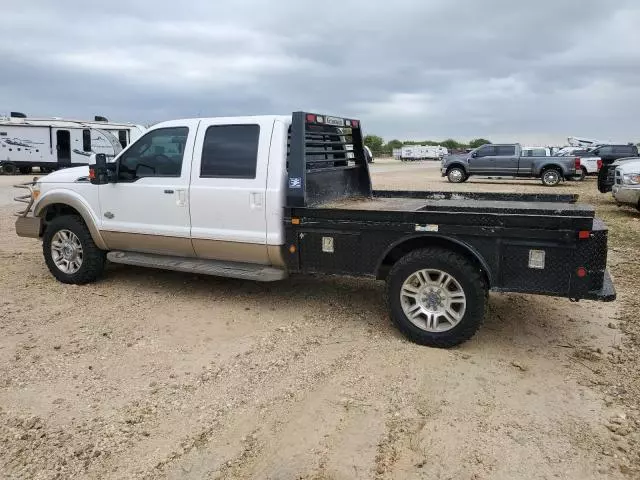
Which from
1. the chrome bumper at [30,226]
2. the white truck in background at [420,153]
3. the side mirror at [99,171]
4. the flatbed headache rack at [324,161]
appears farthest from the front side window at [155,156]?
the white truck in background at [420,153]

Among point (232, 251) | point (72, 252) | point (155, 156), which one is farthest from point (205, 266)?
point (72, 252)

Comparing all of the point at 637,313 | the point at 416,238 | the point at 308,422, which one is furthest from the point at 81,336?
the point at 637,313

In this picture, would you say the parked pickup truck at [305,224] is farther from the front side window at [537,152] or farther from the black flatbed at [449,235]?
the front side window at [537,152]

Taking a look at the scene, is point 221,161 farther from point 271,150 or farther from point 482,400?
point 482,400

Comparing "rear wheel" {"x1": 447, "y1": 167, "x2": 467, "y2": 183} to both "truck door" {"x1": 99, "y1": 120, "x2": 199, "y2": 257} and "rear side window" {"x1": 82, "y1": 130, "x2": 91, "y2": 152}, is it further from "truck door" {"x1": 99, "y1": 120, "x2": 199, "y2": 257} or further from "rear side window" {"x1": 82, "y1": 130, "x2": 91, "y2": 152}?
"truck door" {"x1": 99, "y1": 120, "x2": 199, "y2": 257}

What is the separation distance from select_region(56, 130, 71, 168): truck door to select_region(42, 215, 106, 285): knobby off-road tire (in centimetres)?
2418

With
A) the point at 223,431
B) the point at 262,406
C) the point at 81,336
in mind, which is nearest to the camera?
the point at 223,431

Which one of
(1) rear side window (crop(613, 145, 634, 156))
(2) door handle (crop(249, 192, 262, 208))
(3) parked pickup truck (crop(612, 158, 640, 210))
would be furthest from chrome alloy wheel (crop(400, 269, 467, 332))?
(1) rear side window (crop(613, 145, 634, 156))

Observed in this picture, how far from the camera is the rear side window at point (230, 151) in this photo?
18.1ft

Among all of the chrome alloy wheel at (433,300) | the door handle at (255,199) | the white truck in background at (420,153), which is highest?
the white truck in background at (420,153)

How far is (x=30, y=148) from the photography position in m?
28.3

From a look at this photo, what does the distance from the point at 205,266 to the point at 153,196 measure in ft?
3.25

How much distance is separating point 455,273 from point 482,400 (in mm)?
1091

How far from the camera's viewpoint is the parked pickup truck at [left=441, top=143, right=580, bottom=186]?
81.9 ft
